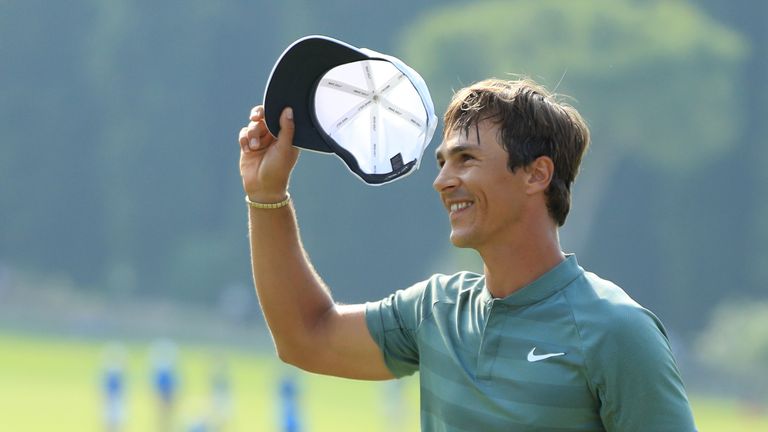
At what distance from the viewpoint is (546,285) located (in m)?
3.22

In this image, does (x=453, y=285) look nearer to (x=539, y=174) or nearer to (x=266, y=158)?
(x=539, y=174)

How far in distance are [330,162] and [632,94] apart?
8998 millimetres

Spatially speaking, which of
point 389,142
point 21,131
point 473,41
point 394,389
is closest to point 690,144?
point 473,41

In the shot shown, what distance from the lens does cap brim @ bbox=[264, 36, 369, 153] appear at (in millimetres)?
3400

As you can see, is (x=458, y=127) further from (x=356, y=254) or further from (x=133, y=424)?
(x=356, y=254)

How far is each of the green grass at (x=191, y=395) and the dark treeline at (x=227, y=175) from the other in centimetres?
1213

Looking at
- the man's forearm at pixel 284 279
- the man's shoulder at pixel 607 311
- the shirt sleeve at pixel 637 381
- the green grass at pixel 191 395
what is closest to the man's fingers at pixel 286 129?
the man's forearm at pixel 284 279

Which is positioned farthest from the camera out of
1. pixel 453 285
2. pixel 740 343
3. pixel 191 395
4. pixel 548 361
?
pixel 740 343

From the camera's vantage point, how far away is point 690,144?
140ft

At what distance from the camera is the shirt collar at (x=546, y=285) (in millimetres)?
3217

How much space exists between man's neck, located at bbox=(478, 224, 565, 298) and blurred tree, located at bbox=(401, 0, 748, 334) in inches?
1498

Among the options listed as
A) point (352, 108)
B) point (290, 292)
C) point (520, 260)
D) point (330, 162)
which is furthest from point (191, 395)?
A: point (330, 162)

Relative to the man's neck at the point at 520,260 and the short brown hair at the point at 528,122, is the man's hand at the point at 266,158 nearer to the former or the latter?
the short brown hair at the point at 528,122

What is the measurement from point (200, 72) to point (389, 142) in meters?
45.7
